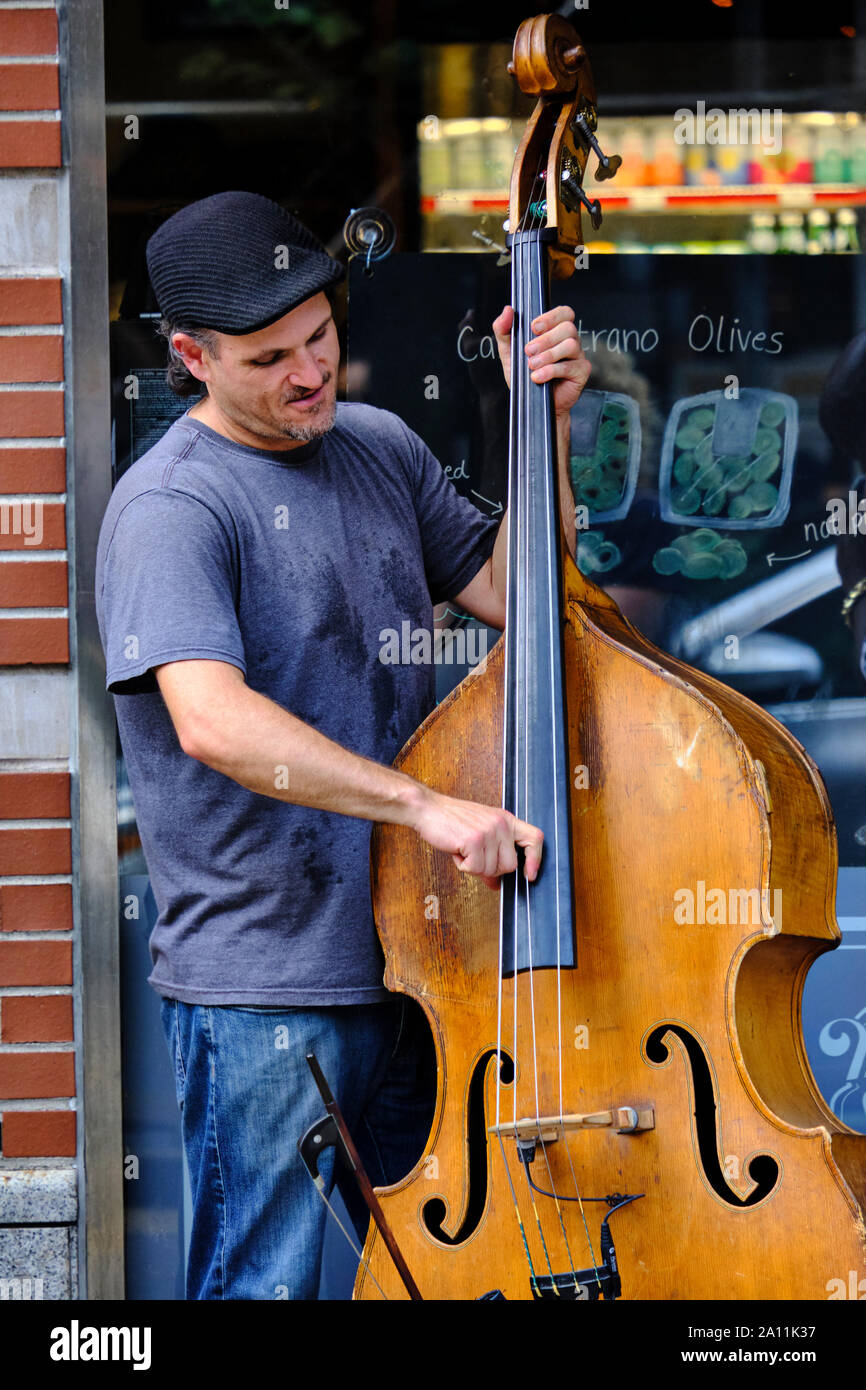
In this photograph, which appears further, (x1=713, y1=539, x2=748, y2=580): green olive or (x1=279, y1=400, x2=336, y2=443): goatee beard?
(x1=713, y1=539, x2=748, y2=580): green olive

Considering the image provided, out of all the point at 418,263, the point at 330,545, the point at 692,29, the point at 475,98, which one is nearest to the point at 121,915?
the point at 330,545

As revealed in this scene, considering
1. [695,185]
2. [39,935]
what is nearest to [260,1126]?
[39,935]

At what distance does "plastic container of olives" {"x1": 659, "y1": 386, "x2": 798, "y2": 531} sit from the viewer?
2877mm

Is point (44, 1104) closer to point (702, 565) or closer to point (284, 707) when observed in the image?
point (284, 707)

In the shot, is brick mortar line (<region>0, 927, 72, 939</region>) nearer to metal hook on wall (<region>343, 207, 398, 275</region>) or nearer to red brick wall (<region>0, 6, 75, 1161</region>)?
red brick wall (<region>0, 6, 75, 1161</region>)

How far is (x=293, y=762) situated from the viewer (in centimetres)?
183

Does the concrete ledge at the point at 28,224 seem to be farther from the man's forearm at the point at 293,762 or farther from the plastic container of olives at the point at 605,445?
the man's forearm at the point at 293,762

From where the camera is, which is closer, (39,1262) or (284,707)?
(284,707)

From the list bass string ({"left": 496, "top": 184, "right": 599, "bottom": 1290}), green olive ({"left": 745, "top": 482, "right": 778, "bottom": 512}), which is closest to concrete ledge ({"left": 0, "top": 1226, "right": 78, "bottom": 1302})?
bass string ({"left": 496, "top": 184, "right": 599, "bottom": 1290})

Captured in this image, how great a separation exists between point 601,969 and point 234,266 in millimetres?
1119

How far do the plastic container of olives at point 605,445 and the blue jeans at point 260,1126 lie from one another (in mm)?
1262

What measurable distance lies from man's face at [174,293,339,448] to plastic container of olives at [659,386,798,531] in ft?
3.36

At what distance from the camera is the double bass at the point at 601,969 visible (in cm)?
165

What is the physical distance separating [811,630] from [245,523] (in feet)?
4.47
